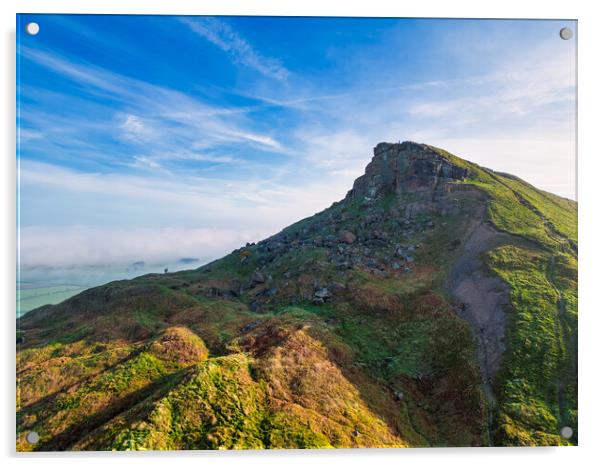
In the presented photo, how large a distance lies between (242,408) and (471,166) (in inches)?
1641

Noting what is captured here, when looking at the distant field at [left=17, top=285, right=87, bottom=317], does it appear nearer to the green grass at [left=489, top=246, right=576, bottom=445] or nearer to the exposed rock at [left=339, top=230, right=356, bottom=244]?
the green grass at [left=489, top=246, right=576, bottom=445]

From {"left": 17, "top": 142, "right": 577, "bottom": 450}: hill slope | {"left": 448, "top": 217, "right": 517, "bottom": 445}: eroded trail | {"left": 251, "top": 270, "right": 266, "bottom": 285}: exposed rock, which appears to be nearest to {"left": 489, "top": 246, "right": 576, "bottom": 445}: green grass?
{"left": 17, "top": 142, "right": 577, "bottom": 450}: hill slope

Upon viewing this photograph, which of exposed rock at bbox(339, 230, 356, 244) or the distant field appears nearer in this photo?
the distant field

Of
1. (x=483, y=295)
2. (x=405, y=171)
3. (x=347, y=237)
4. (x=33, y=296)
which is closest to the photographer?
(x=33, y=296)

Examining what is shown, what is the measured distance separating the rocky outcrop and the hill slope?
8297mm

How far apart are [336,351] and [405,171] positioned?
31.0 m

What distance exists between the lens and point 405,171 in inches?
1704

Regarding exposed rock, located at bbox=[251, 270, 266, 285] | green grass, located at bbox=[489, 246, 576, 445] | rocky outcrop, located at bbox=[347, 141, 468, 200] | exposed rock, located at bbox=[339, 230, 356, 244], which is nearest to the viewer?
green grass, located at bbox=[489, 246, 576, 445]

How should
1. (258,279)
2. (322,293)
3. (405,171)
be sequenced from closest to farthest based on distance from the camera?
(322,293)
(258,279)
(405,171)

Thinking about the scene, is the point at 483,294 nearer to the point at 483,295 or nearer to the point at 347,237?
the point at 483,295

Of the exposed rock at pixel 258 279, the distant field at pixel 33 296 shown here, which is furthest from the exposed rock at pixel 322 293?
the distant field at pixel 33 296

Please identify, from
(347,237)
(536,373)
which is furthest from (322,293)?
(536,373)

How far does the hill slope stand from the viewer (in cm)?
1344

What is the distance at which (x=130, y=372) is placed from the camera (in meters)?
16.0
